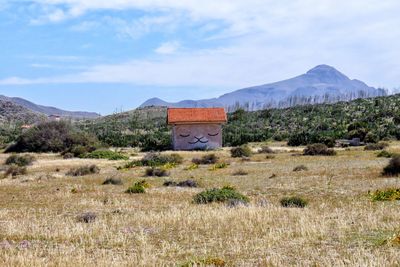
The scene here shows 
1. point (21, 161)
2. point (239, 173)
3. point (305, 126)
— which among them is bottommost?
point (21, 161)

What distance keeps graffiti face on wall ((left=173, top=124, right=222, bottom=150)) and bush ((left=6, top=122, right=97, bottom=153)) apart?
32.7ft

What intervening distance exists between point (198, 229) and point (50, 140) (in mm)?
53091

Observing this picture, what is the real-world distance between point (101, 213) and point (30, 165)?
2770 centimetres

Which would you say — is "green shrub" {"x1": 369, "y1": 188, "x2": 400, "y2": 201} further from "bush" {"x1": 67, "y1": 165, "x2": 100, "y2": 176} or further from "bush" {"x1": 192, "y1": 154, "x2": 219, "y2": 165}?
"bush" {"x1": 192, "y1": 154, "x2": 219, "y2": 165}

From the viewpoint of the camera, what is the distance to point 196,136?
2343 inches

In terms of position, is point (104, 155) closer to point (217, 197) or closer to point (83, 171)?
point (83, 171)

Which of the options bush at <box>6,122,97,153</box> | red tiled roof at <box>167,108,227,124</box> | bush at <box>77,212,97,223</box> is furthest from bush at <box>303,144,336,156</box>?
bush at <box>77,212,97,223</box>

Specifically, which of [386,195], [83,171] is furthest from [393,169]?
[83,171]

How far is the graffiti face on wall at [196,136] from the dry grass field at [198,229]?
117ft

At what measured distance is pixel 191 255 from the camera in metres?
10.1

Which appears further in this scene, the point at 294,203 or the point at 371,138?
the point at 371,138

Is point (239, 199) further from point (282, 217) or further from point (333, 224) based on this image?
point (333, 224)

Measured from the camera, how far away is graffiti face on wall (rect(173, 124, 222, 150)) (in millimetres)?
59125

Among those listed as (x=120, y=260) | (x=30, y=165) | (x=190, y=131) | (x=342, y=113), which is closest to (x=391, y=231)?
(x=120, y=260)
